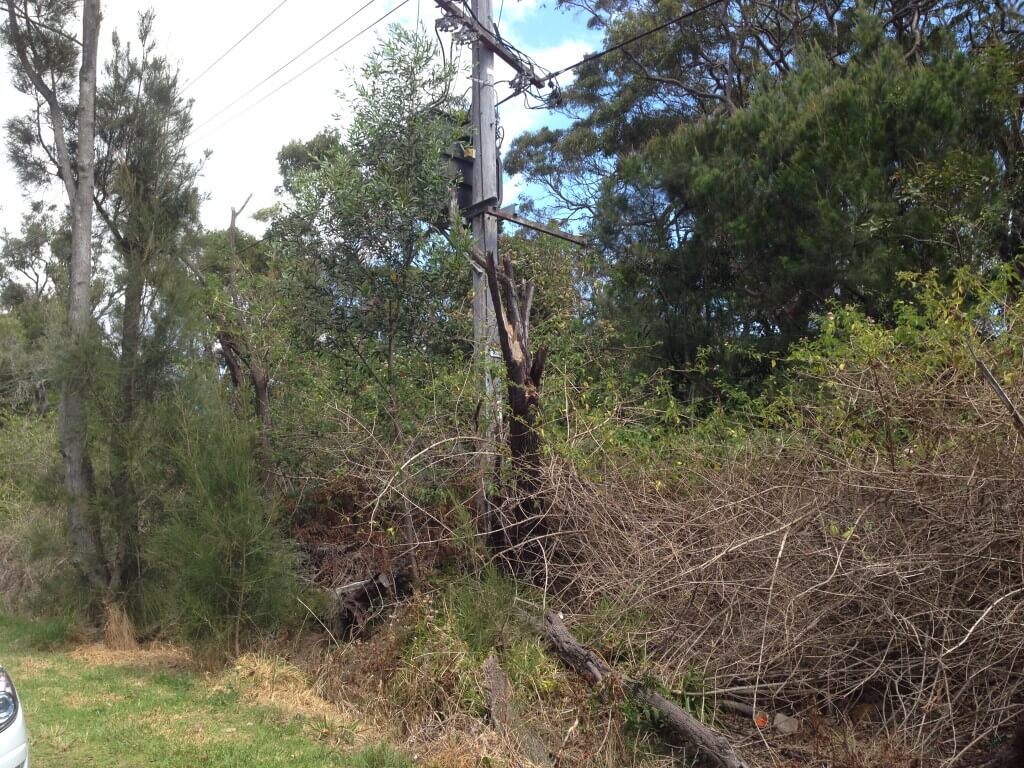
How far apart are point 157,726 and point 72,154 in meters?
8.54

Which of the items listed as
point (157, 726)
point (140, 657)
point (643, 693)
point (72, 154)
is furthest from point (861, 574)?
point (72, 154)

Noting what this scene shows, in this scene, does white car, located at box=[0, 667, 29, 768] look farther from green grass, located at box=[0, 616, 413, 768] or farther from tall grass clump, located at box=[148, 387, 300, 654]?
tall grass clump, located at box=[148, 387, 300, 654]

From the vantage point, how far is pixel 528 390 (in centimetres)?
783

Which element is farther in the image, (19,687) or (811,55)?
(811,55)

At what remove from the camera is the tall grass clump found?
344 inches

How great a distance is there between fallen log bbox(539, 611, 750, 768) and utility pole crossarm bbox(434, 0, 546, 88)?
6.56 m

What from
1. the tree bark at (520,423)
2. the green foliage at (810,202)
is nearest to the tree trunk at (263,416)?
the tree bark at (520,423)

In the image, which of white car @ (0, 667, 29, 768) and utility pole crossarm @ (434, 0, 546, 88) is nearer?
white car @ (0, 667, 29, 768)

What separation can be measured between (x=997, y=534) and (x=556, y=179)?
20.1 m

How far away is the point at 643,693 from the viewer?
6.27 m

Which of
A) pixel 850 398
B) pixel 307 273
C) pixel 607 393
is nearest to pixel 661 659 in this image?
pixel 850 398

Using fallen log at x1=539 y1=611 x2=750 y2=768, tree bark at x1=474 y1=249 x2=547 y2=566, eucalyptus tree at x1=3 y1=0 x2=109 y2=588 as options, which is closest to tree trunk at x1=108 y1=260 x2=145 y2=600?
eucalyptus tree at x1=3 y1=0 x2=109 y2=588

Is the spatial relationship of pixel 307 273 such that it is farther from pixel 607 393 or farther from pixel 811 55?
pixel 811 55

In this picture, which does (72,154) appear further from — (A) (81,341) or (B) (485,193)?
(B) (485,193)
